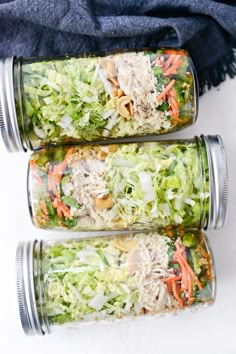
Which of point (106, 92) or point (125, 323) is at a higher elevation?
point (106, 92)

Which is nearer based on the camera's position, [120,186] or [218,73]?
[120,186]

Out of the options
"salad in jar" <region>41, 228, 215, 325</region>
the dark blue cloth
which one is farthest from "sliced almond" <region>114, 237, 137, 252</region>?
the dark blue cloth

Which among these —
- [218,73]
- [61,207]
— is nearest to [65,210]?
[61,207]

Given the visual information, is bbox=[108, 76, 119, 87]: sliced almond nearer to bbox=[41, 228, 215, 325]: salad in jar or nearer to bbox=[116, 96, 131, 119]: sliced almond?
bbox=[116, 96, 131, 119]: sliced almond

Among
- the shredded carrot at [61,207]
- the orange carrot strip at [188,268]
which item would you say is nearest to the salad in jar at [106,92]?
the shredded carrot at [61,207]

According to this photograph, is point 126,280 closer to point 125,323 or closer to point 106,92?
point 125,323

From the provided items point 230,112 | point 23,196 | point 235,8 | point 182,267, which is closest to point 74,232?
point 23,196
